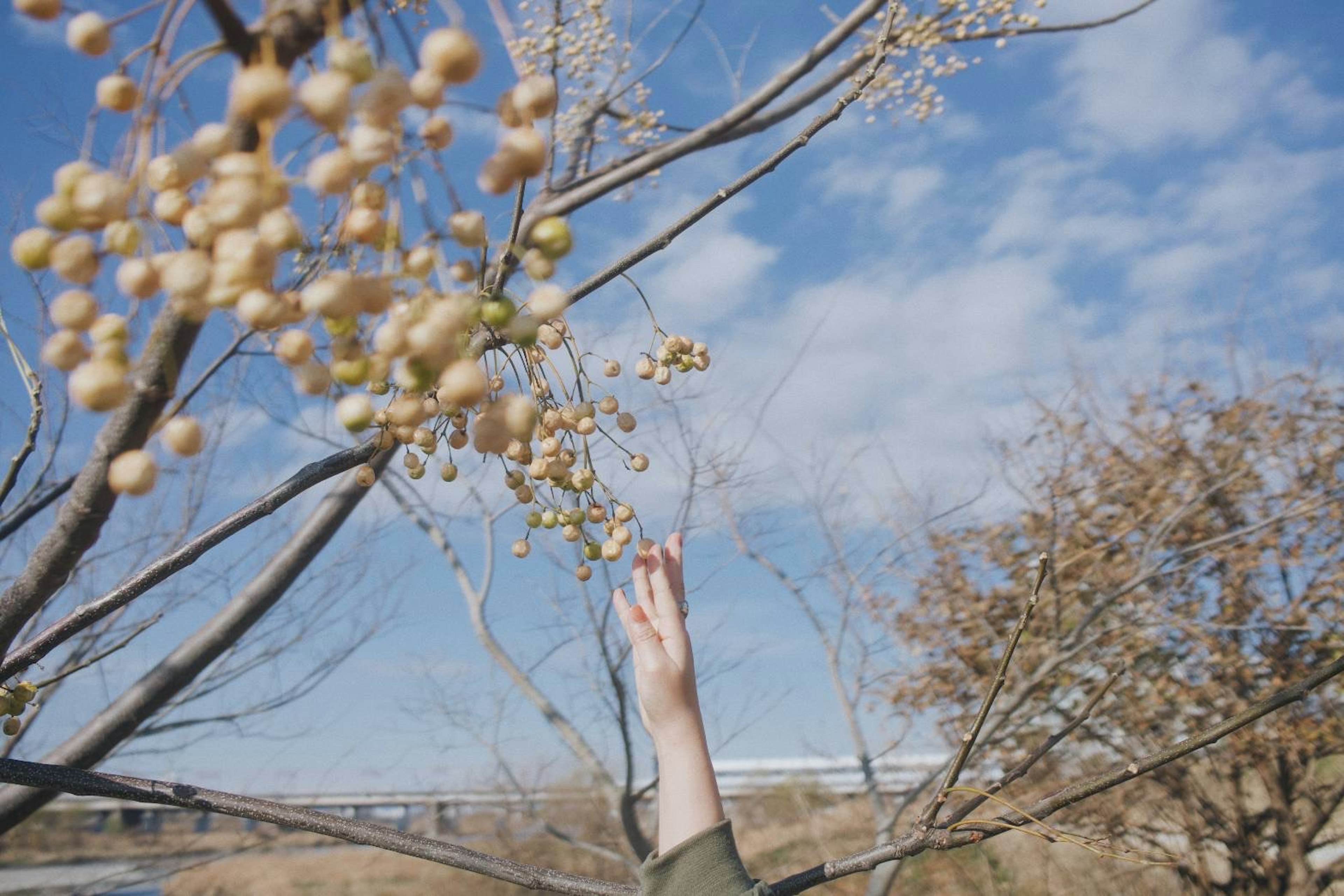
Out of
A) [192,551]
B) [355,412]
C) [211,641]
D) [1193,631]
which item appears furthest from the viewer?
[1193,631]

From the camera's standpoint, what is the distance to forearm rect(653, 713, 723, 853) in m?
1.05

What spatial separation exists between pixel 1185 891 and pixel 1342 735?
122 centimetres

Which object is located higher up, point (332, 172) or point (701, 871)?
point (332, 172)

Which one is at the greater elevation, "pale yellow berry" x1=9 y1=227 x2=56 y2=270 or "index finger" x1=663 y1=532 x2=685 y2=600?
"pale yellow berry" x1=9 y1=227 x2=56 y2=270

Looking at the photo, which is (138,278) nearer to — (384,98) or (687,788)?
(384,98)

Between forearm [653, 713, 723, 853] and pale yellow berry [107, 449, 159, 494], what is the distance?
0.73m

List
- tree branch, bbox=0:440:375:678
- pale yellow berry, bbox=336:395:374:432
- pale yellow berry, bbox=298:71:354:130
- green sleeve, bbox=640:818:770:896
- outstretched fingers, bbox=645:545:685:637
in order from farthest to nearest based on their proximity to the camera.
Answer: outstretched fingers, bbox=645:545:685:637
green sleeve, bbox=640:818:770:896
tree branch, bbox=0:440:375:678
pale yellow berry, bbox=336:395:374:432
pale yellow berry, bbox=298:71:354:130

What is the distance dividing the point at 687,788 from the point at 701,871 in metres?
0.10

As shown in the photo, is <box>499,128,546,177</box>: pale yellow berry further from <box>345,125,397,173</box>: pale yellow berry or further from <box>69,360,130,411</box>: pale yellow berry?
<box>69,360,130,411</box>: pale yellow berry

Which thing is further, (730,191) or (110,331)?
(730,191)

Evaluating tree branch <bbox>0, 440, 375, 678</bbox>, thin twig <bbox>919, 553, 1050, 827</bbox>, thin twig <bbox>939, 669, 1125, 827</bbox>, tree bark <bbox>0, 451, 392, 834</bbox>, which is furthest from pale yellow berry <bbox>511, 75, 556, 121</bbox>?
tree bark <bbox>0, 451, 392, 834</bbox>

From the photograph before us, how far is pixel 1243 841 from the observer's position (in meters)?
4.78

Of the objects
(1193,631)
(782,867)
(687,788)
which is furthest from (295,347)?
(782,867)

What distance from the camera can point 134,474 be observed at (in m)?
0.48
